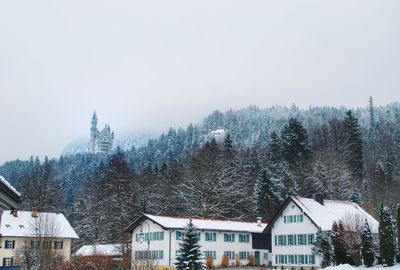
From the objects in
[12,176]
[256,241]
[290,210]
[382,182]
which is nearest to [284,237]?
[290,210]

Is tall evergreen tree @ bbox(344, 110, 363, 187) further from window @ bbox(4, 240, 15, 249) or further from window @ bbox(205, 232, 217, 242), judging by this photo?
window @ bbox(4, 240, 15, 249)

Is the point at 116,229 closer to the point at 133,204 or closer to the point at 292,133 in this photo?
the point at 133,204

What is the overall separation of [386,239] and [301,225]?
50.9 ft

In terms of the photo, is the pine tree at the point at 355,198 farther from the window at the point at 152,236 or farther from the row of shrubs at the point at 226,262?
the window at the point at 152,236

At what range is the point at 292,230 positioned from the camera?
51.2 metres

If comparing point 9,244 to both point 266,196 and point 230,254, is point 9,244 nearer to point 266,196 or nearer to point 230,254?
point 230,254

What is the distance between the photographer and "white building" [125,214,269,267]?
51719 millimetres

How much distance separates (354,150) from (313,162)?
9.95 metres

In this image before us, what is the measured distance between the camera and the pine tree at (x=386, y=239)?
34.9m

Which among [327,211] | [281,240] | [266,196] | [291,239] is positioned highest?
[266,196]

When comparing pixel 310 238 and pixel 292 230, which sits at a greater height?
pixel 292 230

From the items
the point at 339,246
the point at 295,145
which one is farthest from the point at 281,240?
the point at 295,145

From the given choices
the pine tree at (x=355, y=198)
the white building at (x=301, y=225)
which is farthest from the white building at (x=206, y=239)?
the pine tree at (x=355, y=198)

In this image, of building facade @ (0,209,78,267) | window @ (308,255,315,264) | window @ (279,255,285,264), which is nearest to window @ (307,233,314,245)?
window @ (308,255,315,264)
